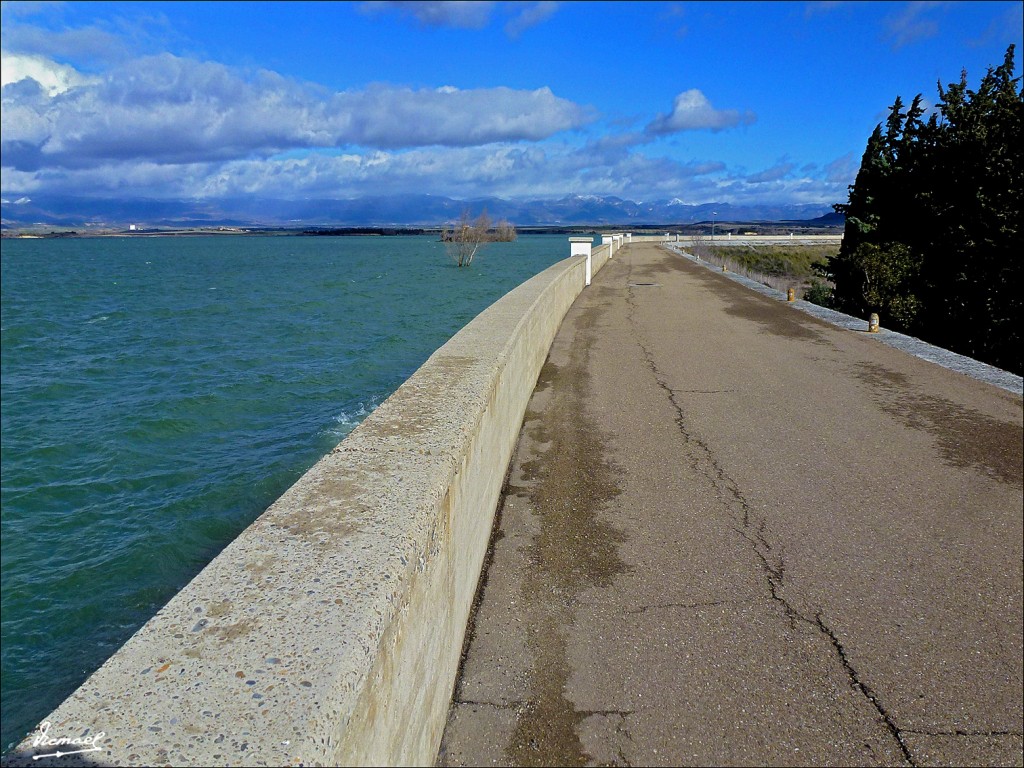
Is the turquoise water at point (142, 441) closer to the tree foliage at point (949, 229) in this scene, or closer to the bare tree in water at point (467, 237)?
the tree foliage at point (949, 229)

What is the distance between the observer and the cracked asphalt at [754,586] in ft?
9.51

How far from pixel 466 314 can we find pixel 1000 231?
18.1m

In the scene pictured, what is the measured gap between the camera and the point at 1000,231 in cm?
1277

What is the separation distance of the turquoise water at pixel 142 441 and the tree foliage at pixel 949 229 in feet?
36.6

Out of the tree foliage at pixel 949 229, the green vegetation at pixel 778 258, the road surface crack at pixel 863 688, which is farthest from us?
the green vegetation at pixel 778 258

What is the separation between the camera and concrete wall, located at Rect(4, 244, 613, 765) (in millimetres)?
1432

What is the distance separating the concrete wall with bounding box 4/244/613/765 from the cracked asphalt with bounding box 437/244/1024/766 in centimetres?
56

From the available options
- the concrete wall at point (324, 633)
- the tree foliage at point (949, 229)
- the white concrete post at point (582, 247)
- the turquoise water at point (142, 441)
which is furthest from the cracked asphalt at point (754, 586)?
the white concrete post at point (582, 247)

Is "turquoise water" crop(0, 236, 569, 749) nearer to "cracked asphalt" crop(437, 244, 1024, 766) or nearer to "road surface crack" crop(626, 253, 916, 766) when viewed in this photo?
"cracked asphalt" crop(437, 244, 1024, 766)

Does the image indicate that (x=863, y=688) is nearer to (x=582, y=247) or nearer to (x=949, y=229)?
(x=949, y=229)

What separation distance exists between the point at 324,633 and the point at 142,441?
1279cm

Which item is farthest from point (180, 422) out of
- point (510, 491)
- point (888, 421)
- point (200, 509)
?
point (888, 421)

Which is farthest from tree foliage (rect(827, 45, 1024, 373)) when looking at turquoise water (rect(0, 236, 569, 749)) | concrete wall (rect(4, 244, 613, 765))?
concrete wall (rect(4, 244, 613, 765))

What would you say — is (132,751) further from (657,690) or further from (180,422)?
(180,422)
